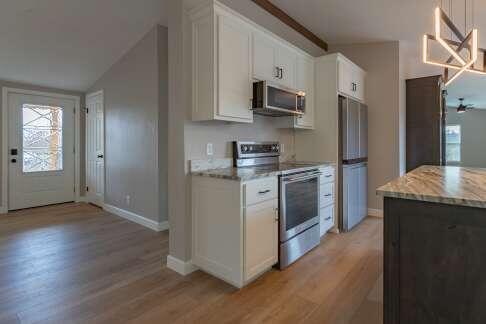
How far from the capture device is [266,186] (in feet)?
7.30

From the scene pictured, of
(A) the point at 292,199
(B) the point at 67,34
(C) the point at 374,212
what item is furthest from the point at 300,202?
(B) the point at 67,34

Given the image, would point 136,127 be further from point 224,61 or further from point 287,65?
point 287,65

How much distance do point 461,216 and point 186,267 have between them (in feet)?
6.57

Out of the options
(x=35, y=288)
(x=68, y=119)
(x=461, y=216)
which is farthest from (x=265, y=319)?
(x=68, y=119)

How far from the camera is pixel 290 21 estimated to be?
367 cm

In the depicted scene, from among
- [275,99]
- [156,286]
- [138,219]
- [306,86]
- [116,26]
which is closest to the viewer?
[156,286]

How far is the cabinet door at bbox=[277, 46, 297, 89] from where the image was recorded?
9.52 ft

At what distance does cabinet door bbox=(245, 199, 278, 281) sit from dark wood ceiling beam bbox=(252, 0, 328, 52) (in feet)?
7.97

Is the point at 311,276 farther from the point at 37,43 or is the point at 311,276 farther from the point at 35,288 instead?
the point at 37,43

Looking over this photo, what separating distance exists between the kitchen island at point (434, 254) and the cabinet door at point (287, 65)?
195 cm

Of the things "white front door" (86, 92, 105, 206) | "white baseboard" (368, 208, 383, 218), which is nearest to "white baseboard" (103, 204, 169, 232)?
"white front door" (86, 92, 105, 206)

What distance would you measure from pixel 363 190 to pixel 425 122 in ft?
5.18

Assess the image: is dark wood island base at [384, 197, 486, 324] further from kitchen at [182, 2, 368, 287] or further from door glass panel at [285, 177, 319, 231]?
door glass panel at [285, 177, 319, 231]

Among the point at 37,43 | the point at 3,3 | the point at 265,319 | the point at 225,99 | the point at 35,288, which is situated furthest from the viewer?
the point at 37,43
